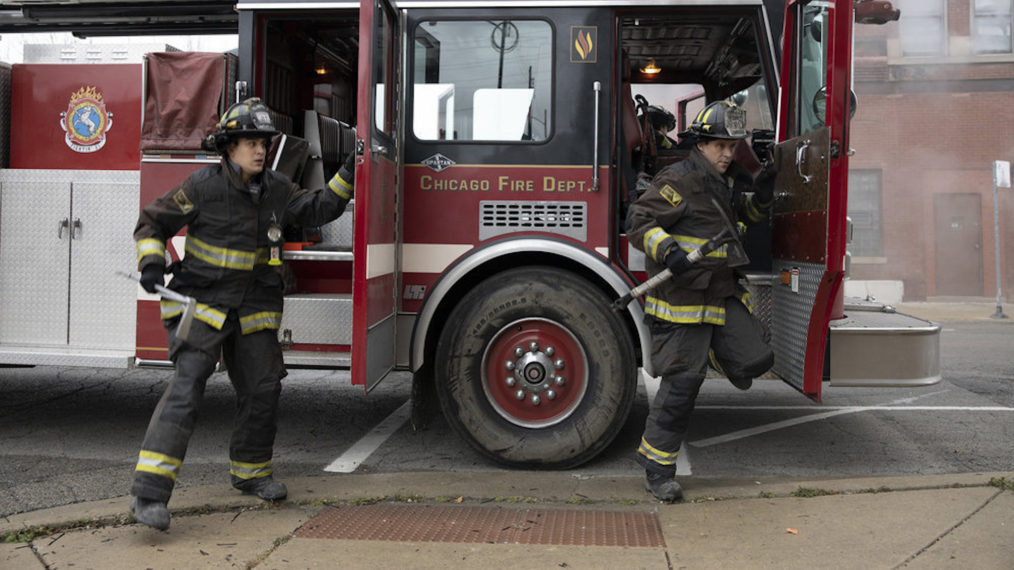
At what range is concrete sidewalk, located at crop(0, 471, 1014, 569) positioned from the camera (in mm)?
3477

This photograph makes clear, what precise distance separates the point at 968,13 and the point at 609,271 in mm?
16344

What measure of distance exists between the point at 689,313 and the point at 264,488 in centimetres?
221

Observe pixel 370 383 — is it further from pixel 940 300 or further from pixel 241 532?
pixel 940 300

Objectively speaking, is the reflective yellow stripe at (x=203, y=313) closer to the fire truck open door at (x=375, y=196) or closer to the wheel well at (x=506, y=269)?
the fire truck open door at (x=375, y=196)

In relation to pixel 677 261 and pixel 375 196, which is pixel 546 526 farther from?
pixel 375 196

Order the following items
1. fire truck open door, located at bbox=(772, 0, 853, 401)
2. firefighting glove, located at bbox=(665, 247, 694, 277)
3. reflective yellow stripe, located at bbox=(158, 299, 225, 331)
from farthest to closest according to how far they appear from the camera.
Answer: fire truck open door, located at bbox=(772, 0, 853, 401) → firefighting glove, located at bbox=(665, 247, 694, 277) → reflective yellow stripe, located at bbox=(158, 299, 225, 331)

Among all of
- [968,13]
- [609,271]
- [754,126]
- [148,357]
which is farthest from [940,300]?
[148,357]

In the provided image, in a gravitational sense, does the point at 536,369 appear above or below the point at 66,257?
below

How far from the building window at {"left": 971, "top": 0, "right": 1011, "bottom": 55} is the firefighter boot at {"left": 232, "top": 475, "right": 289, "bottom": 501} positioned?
58.5 feet

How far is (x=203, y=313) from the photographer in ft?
13.1

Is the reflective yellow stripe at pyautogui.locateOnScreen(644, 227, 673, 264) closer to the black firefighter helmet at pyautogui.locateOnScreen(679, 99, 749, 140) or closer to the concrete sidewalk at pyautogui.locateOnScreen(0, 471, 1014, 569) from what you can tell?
the black firefighter helmet at pyautogui.locateOnScreen(679, 99, 749, 140)

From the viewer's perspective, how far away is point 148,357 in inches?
199

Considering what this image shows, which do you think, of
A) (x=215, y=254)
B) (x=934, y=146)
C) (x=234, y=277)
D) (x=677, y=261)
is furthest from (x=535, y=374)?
(x=934, y=146)

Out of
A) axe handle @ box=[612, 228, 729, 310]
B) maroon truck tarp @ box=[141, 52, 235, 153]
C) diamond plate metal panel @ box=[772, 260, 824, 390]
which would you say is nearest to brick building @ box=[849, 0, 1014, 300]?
diamond plate metal panel @ box=[772, 260, 824, 390]
